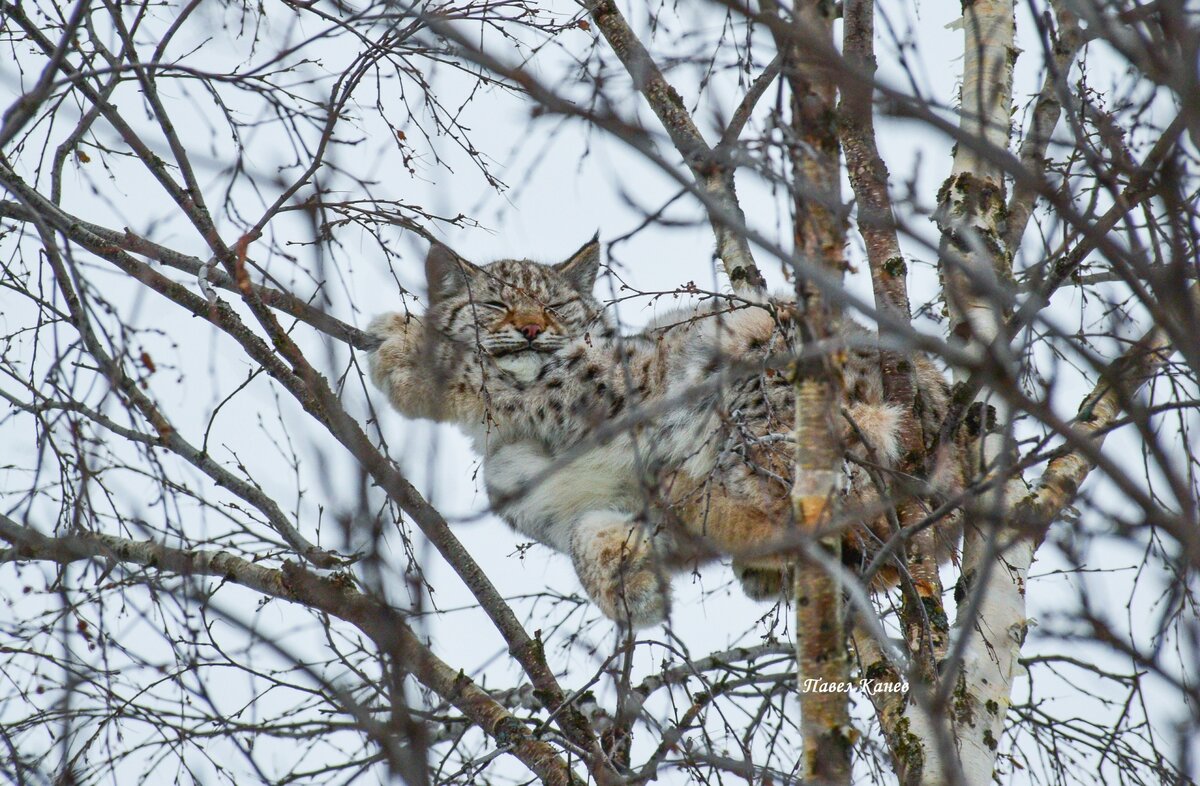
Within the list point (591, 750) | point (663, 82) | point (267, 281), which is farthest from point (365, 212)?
point (663, 82)

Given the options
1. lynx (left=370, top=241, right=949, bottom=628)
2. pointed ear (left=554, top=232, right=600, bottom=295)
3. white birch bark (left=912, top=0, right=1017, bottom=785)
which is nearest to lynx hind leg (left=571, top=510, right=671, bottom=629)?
lynx (left=370, top=241, right=949, bottom=628)

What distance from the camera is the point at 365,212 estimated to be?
3.48 meters

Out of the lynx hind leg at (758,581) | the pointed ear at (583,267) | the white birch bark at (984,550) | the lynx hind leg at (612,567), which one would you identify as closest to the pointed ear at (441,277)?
the pointed ear at (583,267)

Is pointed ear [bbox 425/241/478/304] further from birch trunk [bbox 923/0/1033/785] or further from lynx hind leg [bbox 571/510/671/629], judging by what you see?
birch trunk [bbox 923/0/1033/785]

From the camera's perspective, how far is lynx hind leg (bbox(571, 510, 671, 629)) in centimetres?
488

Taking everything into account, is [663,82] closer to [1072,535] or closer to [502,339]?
[502,339]

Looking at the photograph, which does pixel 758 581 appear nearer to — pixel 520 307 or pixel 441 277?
pixel 520 307

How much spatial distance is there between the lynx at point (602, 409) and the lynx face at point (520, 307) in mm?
11

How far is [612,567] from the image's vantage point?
200 inches

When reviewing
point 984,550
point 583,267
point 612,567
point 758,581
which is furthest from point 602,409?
point 984,550

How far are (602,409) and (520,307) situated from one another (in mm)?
902

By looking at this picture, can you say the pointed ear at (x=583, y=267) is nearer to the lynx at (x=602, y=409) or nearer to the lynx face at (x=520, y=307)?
the lynx face at (x=520, y=307)

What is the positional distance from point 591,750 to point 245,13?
272 centimetres

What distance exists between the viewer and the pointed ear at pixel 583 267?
675cm
